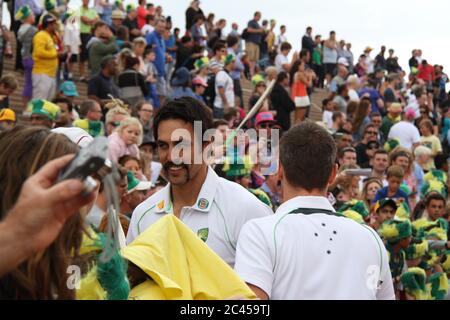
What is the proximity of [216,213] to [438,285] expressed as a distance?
399 centimetres

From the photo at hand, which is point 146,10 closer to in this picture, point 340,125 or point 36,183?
point 340,125

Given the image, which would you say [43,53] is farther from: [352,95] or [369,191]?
[352,95]

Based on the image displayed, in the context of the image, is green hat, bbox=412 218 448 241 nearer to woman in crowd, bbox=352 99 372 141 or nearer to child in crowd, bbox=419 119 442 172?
child in crowd, bbox=419 119 442 172

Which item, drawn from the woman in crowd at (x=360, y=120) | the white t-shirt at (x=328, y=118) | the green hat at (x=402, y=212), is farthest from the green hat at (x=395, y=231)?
the white t-shirt at (x=328, y=118)

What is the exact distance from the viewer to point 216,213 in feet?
14.9

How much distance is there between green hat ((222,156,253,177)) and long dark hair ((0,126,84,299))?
6.08 metres

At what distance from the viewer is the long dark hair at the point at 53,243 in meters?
2.18

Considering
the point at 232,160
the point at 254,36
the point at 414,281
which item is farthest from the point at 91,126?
the point at 254,36

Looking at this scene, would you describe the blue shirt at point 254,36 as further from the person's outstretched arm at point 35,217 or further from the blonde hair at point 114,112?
the person's outstretched arm at point 35,217

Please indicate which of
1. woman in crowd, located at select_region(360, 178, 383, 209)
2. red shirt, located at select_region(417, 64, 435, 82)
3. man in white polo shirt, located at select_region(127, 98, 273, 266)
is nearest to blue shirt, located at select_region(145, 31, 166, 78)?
woman in crowd, located at select_region(360, 178, 383, 209)

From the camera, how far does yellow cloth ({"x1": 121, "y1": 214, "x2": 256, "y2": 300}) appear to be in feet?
8.79

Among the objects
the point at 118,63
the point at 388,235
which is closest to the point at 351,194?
the point at 388,235

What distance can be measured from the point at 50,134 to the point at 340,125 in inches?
525

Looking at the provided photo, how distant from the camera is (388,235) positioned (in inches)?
292
